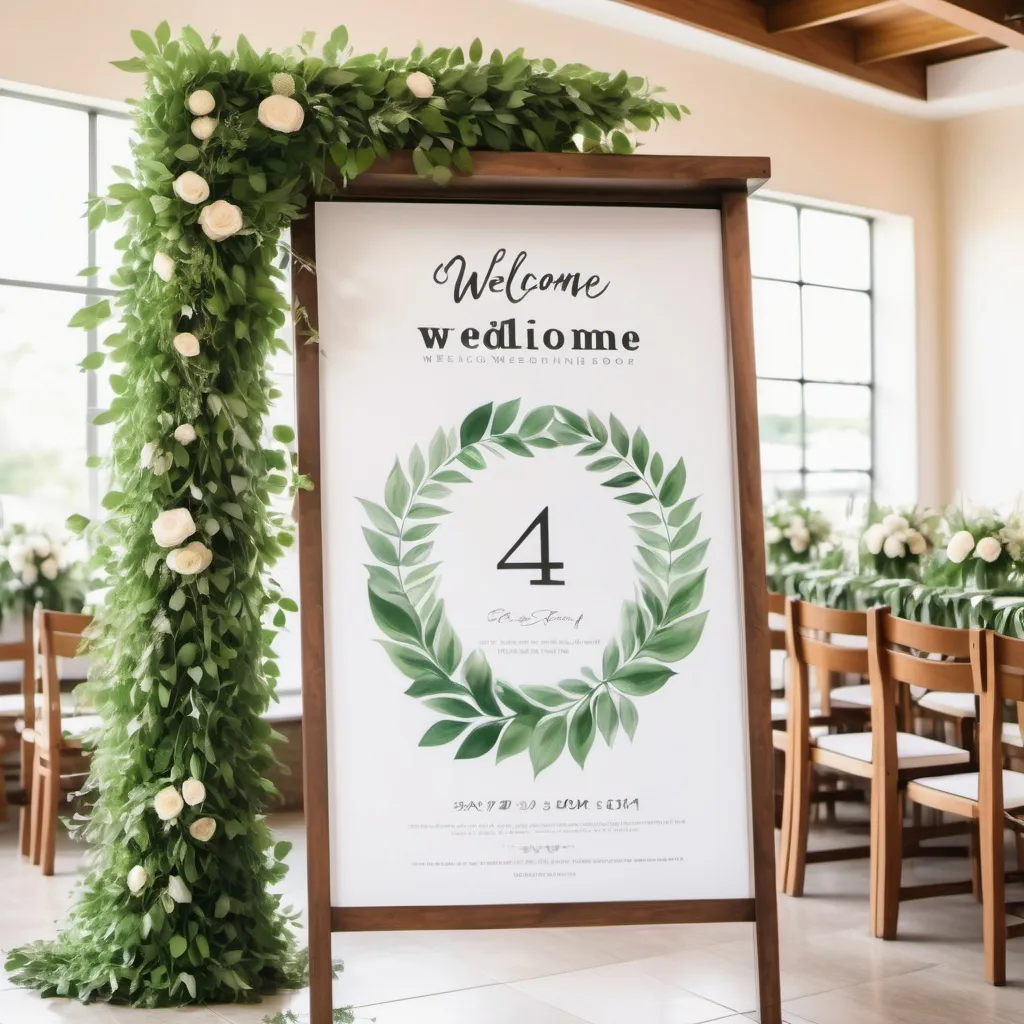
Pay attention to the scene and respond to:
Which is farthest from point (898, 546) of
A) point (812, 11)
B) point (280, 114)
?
point (280, 114)

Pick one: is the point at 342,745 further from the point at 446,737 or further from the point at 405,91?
the point at 405,91

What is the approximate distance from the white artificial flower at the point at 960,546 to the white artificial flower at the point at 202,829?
3025 millimetres

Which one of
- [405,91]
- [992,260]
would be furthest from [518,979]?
[992,260]

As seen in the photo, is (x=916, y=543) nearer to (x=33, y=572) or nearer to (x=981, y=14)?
(x=981, y=14)

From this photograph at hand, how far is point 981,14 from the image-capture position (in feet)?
20.9

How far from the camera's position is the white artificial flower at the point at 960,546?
4.79m

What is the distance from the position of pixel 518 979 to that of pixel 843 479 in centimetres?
579

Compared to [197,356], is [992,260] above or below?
above

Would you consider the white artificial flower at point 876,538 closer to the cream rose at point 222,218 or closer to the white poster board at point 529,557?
the white poster board at point 529,557

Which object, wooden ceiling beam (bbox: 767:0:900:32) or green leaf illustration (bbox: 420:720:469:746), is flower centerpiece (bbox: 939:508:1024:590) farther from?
wooden ceiling beam (bbox: 767:0:900:32)

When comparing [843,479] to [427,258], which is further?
[843,479]

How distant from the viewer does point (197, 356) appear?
9.45 feet

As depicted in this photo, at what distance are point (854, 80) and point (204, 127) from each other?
5996 millimetres

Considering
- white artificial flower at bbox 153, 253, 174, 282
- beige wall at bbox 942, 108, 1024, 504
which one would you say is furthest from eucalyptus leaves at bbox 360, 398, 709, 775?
beige wall at bbox 942, 108, 1024, 504
